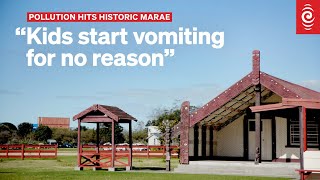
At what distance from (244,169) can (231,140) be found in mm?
5180

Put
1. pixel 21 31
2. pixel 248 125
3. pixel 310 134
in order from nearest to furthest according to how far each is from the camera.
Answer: pixel 21 31 < pixel 310 134 < pixel 248 125

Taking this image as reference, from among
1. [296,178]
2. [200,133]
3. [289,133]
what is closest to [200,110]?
[200,133]

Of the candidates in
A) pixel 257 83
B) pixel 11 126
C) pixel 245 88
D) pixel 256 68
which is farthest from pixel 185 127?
pixel 11 126

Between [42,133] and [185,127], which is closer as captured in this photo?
[185,127]

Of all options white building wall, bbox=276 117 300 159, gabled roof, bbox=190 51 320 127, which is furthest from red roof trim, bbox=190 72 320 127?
white building wall, bbox=276 117 300 159

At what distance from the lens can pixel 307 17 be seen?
1680 cm

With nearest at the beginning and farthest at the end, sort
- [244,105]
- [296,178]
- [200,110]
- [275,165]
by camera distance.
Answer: [296,178] < [275,165] < [200,110] < [244,105]

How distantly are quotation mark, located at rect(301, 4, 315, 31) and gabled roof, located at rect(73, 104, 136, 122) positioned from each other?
29.1 feet

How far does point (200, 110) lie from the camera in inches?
876

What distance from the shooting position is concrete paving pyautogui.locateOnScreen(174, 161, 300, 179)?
19297 mm

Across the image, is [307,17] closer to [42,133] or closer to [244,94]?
[244,94]

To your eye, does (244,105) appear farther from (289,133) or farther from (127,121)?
(127,121)

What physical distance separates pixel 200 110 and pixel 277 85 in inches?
143

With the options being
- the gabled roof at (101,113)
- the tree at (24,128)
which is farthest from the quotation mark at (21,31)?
the tree at (24,128)
